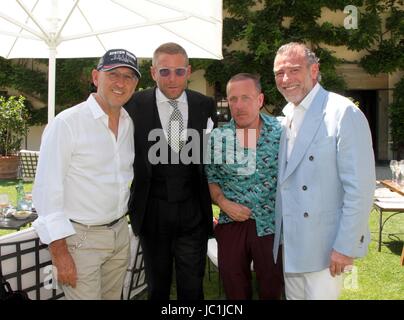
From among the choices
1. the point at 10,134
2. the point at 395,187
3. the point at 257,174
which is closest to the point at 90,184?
the point at 257,174

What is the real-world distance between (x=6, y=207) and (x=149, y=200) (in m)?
2.58

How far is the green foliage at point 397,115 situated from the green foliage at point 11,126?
11.5 meters

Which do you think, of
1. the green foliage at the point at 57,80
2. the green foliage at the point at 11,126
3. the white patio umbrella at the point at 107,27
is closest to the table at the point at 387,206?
the white patio umbrella at the point at 107,27

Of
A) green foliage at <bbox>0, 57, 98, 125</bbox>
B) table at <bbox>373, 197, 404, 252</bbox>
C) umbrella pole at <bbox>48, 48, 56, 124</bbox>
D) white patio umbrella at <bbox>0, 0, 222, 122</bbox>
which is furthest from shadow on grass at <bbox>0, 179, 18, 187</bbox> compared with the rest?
table at <bbox>373, 197, 404, 252</bbox>

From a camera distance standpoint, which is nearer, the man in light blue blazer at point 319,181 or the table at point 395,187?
the man in light blue blazer at point 319,181

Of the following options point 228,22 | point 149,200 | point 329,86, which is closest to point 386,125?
point 329,86

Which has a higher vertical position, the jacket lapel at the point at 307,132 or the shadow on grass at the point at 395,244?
the jacket lapel at the point at 307,132

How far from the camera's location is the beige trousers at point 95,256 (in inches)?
99.6

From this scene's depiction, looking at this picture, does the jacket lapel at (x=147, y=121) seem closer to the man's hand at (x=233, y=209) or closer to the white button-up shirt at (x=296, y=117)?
the man's hand at (x=233, y=209)

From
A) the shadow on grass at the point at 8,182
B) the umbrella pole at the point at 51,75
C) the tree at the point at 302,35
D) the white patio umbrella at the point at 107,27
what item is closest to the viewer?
the white patio umbrella at the point at 107,27

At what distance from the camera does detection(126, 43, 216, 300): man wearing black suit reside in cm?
291

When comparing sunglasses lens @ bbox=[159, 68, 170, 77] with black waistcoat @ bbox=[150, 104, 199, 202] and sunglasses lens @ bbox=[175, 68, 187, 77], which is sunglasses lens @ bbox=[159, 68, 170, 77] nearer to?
sunglasses lens @ bbox=[175, 68, 187, 77]

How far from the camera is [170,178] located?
291cm

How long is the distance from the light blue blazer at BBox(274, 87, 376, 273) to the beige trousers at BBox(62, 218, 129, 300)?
1.01 m
